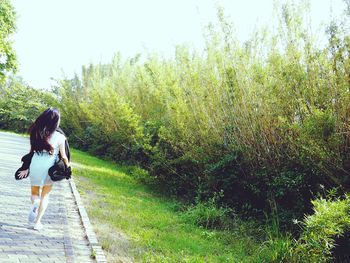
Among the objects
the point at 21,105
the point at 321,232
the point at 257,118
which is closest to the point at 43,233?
the point at 321,232

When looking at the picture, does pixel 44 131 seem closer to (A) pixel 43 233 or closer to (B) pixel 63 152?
(B) pixel 63 152

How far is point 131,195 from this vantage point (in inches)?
416

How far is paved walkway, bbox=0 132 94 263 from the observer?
4823mm

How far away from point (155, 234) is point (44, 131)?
8.57ft

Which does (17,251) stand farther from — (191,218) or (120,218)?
(191,218)

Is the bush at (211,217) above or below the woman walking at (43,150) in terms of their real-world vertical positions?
below

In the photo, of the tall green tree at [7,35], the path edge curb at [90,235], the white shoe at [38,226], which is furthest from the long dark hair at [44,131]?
the tall green tree at [7,35]

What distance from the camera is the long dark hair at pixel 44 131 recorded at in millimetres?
5535

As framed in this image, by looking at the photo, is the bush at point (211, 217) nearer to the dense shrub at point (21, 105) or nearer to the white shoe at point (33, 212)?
the white shoe at point (33, 212)

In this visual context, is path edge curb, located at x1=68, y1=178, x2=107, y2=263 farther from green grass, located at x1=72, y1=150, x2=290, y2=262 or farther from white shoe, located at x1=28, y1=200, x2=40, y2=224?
white shoe, located at x1=28, y1=200, x2=40, y2=224

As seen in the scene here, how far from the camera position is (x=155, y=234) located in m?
6.78

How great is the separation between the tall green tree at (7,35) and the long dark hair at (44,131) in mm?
23399

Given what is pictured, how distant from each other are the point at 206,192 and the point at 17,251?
5379mm

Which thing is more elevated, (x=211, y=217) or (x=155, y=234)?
(x=211, y=217)
